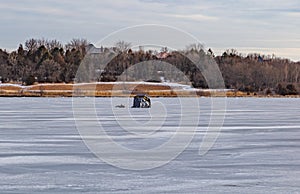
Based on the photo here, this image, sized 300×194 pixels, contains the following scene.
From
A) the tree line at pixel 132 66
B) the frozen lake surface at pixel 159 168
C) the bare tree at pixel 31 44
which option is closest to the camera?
the frozen lake surface at pixel 159 168

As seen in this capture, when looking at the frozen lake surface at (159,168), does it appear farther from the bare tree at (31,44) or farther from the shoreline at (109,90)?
the bare tree at (31,44)

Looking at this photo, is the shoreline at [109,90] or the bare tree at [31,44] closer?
the shoreline at [109,90]

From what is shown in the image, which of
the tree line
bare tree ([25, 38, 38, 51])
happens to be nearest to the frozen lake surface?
the tree line

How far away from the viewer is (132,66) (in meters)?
75.2

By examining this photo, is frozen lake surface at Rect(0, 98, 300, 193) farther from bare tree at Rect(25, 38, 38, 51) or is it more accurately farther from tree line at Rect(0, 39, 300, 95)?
bare tree at Rect(25, 38, 38, 51)

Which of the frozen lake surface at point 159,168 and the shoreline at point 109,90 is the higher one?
the shoreline at point 109,90

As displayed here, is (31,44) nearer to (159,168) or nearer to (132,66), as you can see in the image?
(132,66)

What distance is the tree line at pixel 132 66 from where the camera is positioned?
65125mm

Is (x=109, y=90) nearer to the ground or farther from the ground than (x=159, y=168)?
farther from the ground

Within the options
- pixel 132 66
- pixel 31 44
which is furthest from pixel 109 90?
pixel 31 44

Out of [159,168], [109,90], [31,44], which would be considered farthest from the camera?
[31,44]

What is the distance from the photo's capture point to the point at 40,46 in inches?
4395

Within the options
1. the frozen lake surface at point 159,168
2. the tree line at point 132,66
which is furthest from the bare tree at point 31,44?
the frozen lake surface at point 159,168

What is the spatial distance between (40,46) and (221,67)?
3010cm
